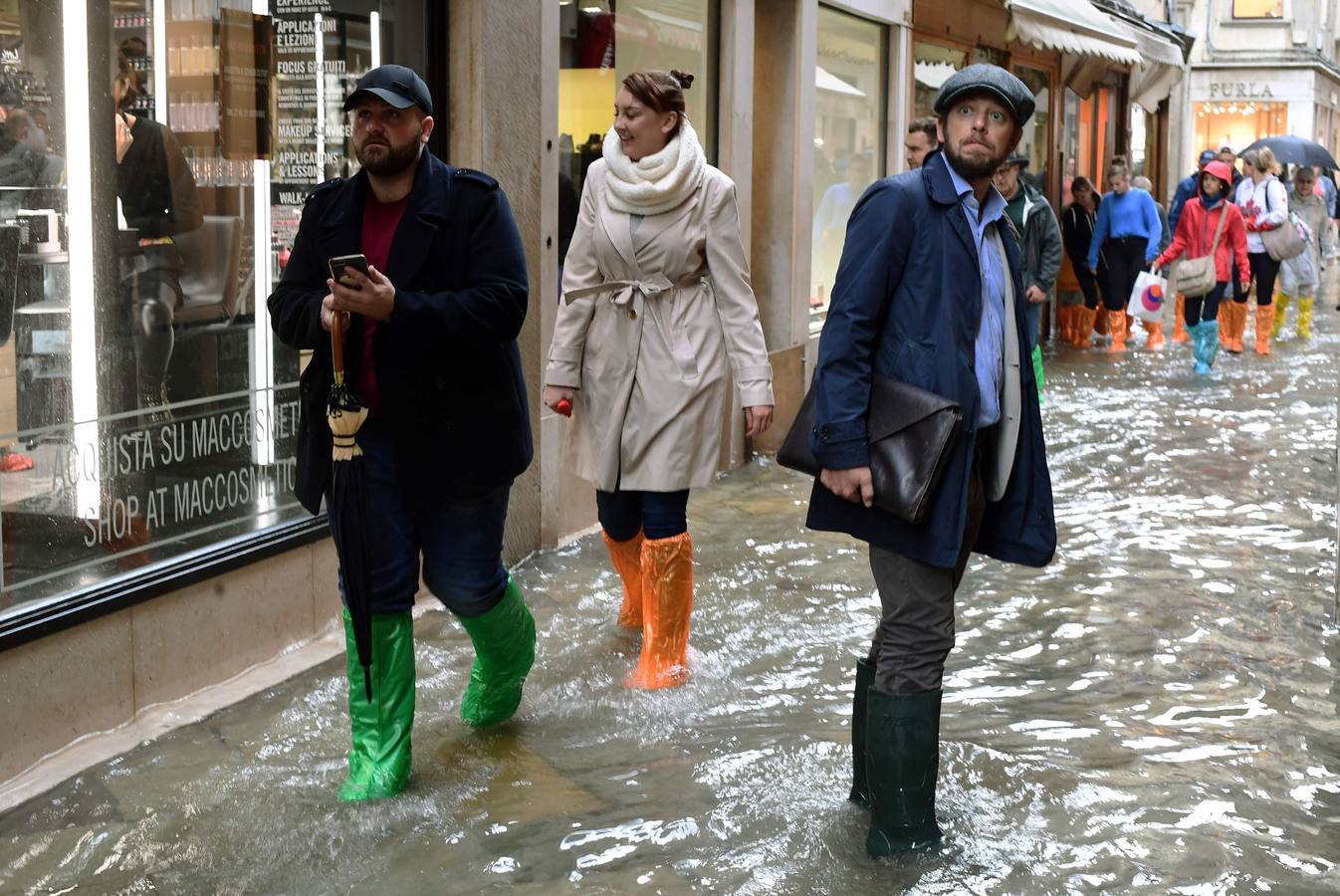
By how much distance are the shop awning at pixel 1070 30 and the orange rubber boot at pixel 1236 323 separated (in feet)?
8.88

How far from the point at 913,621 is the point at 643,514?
1919 mm

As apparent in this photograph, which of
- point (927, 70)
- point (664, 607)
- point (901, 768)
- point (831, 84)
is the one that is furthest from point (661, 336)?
point (927, 70)

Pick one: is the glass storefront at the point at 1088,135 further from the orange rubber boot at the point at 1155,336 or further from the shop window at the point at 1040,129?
the orange rubber boot at the point at 1155,336


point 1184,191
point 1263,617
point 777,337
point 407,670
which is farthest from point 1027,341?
point 1184,191

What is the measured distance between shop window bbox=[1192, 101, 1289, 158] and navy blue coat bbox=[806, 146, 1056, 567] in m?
57.0

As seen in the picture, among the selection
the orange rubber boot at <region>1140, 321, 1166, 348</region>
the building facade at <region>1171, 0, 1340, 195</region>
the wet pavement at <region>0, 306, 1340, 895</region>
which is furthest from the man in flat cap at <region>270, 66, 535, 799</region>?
the building facade at <region>1171, 0, 1340, 195</region>

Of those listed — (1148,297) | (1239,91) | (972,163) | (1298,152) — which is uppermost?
(1239,91)

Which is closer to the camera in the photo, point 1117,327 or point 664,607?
point 664,607

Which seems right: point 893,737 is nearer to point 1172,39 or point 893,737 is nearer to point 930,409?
point 930,409

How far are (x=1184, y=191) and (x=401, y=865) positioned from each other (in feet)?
55.5

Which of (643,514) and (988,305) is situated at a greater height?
(988,305)

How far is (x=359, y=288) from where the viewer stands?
14.7 ft

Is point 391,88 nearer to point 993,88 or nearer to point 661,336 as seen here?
point 993,88

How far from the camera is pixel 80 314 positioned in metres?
5.64
